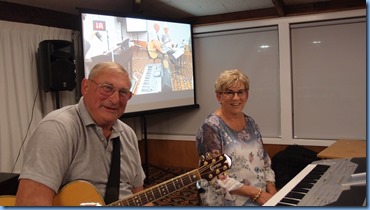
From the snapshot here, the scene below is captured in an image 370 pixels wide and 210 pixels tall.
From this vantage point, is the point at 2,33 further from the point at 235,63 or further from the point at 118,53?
the point at 235,63

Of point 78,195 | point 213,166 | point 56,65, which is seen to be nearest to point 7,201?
point 78,195

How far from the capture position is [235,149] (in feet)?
5.16

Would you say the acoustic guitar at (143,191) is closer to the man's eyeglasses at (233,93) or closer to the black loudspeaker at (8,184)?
the man's eyeglasses at (233,93)

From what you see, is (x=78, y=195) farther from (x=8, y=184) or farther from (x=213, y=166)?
(x=8, y=184)

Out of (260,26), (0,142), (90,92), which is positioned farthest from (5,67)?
(260,26)

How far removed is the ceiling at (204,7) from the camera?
10.7ft

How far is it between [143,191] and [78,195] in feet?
0.81

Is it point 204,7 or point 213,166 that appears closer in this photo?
point 213,166

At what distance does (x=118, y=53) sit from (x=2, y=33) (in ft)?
3.34

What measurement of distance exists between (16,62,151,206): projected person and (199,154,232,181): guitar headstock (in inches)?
12.8

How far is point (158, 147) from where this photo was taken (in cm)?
434

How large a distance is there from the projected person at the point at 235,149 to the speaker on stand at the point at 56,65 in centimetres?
184

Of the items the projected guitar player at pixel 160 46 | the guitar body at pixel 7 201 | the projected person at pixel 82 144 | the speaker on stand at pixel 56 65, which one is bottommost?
the guitar body at pixel 7 201

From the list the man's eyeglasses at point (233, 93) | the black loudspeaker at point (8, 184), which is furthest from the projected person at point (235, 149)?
the black loudspeaker at point (8, 184)
